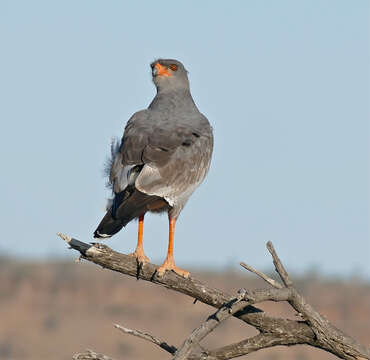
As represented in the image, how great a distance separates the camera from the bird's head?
9.36 meters

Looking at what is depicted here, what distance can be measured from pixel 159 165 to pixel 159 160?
0.05 meters

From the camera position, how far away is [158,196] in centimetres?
782

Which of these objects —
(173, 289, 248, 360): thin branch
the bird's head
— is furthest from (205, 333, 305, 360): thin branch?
the bird's head

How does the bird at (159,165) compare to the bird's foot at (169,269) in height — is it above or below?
above

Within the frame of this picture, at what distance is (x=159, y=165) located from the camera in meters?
7.99

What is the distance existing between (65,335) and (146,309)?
3.46 meters

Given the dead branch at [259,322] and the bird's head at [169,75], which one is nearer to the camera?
the dead branch at [259,322]

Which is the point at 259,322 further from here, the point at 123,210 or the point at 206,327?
the point at 123,210

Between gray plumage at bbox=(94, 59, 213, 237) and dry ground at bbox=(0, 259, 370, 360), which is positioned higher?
dry ground at bbox=(0, 259, 370, 360)

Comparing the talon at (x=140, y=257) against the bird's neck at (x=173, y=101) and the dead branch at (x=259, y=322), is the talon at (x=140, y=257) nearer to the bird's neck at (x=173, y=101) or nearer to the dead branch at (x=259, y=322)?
the dead branch at (x=259, y=322)

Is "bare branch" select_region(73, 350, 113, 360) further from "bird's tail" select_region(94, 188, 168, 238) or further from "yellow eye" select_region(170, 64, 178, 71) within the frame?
"yellow eye" select_region(170, 64, 178, 71)

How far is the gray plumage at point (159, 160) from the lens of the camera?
7.64 meters

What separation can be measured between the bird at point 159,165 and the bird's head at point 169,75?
0.26 m

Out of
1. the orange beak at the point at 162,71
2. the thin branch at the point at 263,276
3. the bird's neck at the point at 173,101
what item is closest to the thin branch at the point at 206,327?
the thin branch at the point at 263,276
